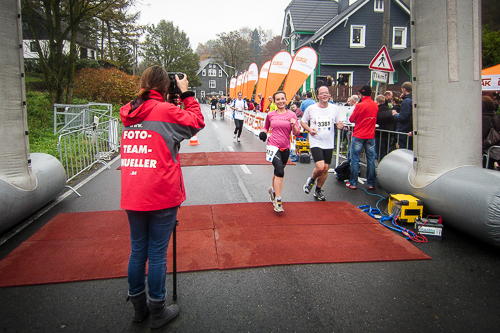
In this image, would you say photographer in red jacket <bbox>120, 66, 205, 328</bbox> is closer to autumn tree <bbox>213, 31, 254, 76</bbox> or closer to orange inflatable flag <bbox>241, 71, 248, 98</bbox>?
orange inflatable flag <bbox>241, 71, 248, 98</bbox>

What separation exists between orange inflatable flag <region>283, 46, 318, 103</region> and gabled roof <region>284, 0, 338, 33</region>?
1807 cm

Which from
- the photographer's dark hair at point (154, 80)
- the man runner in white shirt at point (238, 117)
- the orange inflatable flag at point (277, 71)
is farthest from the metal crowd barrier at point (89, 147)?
the orange inflatable flag at point (277, 71)

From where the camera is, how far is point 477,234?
4.31 metres

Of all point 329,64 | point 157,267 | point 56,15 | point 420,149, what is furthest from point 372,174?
point 329,64

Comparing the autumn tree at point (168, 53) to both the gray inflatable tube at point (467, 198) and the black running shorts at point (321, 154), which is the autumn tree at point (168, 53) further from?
the gray inflatable tube at point (467, 198)

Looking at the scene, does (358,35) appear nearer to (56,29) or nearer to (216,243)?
(56,29)

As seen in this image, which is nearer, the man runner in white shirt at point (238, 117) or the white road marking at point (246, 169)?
the white road marking at point (246, 169)

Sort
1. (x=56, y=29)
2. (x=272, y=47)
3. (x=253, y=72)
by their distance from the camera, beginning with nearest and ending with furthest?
(x=56, y=29) → (x=253, y=72) → (x=272, y=47)

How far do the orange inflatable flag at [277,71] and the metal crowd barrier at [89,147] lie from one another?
29.0 ft

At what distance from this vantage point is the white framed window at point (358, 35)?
29.2 m

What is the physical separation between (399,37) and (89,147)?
28.8 meters

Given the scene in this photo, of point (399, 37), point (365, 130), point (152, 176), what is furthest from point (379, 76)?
point (399, 37)

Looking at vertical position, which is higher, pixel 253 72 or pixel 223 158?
pixel 253 72

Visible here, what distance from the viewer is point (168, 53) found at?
77.2 metres
